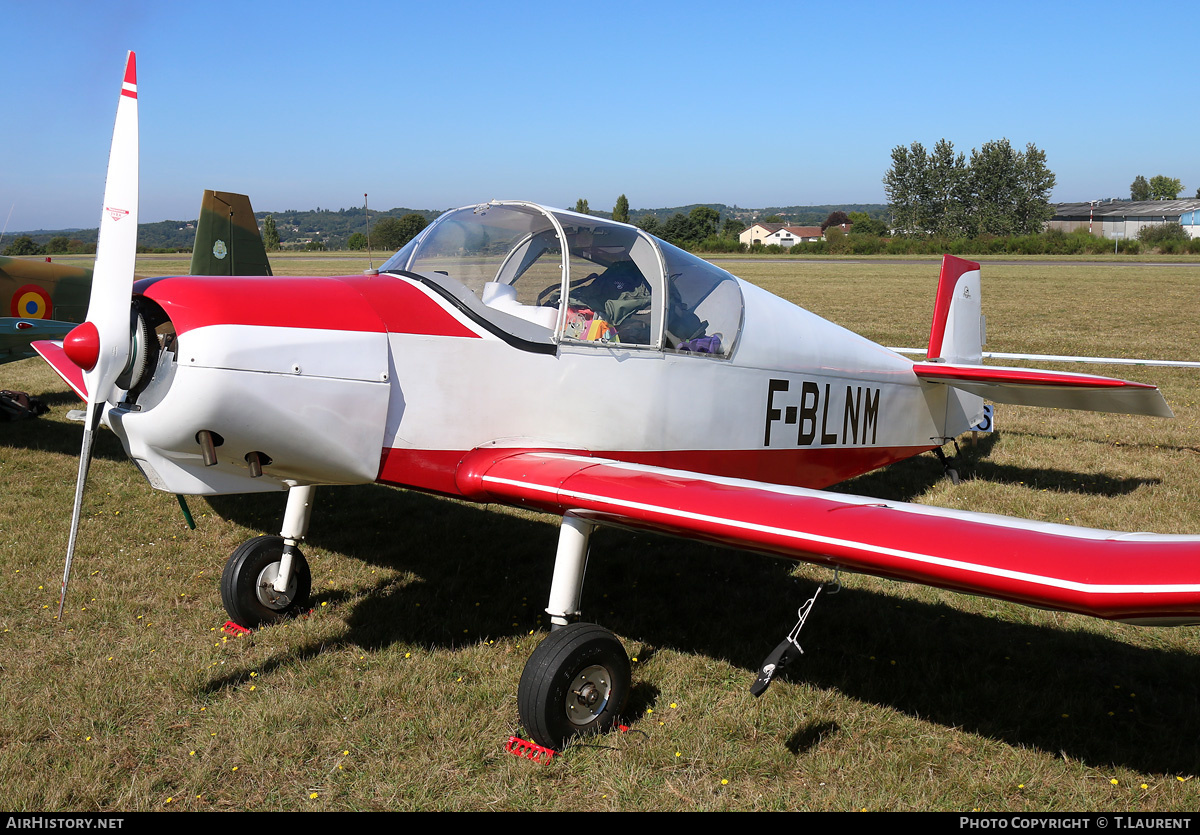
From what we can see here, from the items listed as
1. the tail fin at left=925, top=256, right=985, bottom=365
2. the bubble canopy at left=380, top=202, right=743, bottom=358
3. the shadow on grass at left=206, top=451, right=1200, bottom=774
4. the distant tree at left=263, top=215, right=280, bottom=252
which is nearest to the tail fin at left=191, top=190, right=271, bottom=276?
the shadow on grass at left=206, top=451, right=1200, bottom=774

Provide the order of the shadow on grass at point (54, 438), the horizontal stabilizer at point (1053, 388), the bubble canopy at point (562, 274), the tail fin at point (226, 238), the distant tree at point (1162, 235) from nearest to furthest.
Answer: the bubble canopy at point (562, 274) < the horizontal stabilizer at point (1053, 388) < the shadow on grass at point (54, 438) < the tail fin at point (226, 238) < the distant tree at point (1162, 235)

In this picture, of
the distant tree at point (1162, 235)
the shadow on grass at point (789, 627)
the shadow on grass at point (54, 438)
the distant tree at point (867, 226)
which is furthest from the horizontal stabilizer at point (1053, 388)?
the distant tree at point (867, 226)

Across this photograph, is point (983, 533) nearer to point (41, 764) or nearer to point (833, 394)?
point (833, 394)

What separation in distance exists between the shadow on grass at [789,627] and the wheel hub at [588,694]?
1.09ft

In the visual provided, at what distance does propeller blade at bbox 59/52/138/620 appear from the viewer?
132 inches

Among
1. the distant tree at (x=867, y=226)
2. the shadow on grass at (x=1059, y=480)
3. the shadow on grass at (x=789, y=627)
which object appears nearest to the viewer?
the shadow on grass at (x=789, y=627)

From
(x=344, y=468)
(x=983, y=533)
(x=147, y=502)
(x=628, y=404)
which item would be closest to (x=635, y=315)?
(x=628, y=404)

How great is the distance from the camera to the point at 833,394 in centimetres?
546

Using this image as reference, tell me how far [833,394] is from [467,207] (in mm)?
2575

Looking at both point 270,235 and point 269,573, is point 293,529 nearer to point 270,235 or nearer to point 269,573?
point 269,573

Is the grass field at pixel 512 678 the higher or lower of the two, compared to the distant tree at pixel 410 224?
lower

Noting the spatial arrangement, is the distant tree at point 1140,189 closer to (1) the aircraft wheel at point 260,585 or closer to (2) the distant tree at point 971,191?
(2) the distant tree at point 971,191

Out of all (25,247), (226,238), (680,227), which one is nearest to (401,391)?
(226,238)

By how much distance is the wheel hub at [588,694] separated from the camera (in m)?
3.61
